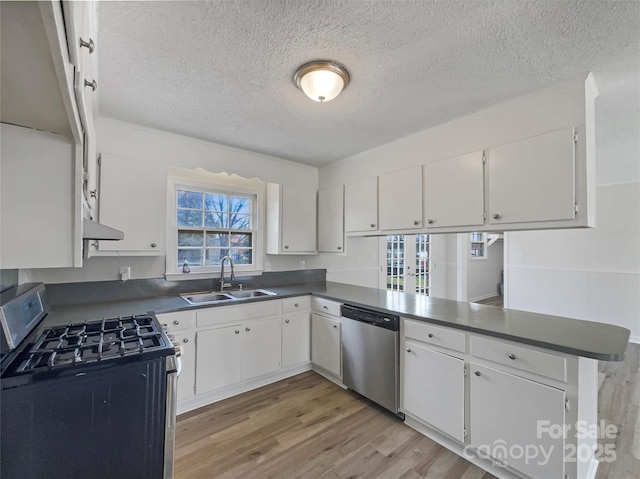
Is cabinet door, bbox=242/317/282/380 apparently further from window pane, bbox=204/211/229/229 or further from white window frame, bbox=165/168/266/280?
window pane, bbox=204/211/229/229

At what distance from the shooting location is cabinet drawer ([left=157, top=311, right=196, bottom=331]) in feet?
7.27

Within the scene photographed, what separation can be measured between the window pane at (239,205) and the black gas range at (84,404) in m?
2.10

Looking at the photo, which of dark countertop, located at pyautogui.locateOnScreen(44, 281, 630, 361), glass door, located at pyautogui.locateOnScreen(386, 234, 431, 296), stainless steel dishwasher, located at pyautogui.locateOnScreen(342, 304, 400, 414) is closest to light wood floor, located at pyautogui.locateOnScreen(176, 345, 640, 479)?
stainless steel dishwasher, located at pyautogui.locateOnScreen(342, 304, 400, 414)

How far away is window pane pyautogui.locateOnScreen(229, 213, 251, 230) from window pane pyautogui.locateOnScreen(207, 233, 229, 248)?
5.5 inches

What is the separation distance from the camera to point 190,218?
3033 millimetres

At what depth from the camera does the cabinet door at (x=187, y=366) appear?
2287mm

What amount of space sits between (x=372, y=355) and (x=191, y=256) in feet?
6.73

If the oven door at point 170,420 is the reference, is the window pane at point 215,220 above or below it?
above

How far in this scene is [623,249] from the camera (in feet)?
13.3

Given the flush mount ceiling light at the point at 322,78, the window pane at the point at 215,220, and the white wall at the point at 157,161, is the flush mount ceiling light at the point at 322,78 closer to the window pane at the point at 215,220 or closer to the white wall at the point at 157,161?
the white wall at the point at 157,161

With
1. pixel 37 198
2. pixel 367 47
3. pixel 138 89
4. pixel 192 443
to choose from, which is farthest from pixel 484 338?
pixel 138 89

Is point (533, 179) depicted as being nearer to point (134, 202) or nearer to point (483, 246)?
point (134, 202)

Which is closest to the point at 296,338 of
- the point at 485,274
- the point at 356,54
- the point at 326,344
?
the point at 326,344

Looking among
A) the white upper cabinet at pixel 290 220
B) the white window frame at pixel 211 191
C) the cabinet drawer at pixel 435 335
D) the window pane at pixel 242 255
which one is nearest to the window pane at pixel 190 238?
the white window frame at pixel 211 191
